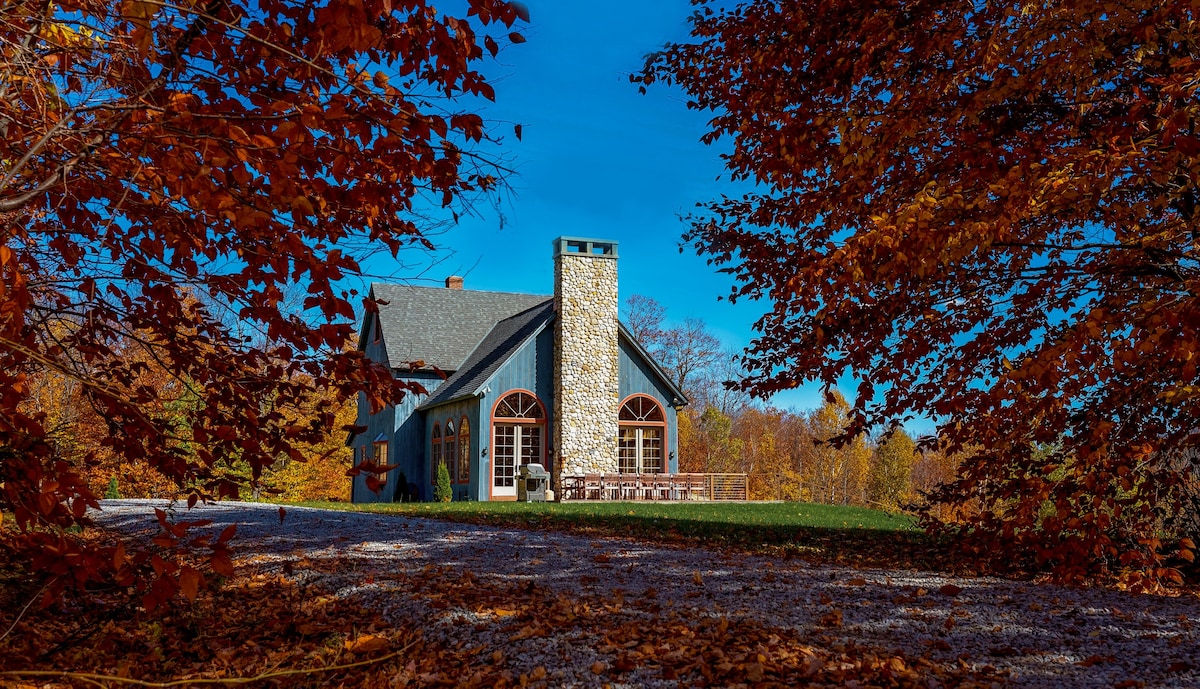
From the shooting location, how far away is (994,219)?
550 centimetres

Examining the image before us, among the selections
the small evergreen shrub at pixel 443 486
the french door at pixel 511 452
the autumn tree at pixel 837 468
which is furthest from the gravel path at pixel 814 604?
the autumn tree at pixel 837 468

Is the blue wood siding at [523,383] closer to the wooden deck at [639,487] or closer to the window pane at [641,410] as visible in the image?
the wooden deck at [639,487]

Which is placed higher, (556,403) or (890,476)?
(556,403)

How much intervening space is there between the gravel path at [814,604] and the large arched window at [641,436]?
1449 centimetres

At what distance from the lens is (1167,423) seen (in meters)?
7.18

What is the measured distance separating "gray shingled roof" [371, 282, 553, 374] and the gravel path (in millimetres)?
16693

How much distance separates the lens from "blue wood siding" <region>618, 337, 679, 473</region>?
904 inches

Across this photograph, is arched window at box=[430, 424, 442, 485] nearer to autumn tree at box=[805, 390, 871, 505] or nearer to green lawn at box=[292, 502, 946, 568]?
green lawn at box=[292, 502, 946, 568]

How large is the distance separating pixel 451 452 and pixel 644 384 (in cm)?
549

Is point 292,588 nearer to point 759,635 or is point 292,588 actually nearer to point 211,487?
point 211,487

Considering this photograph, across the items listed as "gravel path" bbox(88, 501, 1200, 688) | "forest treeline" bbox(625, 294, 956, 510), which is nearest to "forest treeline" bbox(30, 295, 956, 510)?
"forest treeline" bbox(625, 294, 956, 510)

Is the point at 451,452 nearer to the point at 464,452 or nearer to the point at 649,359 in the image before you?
the point at 464,452

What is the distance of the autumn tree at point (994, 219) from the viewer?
539 cm

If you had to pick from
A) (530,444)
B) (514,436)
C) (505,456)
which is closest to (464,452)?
(505,456)
